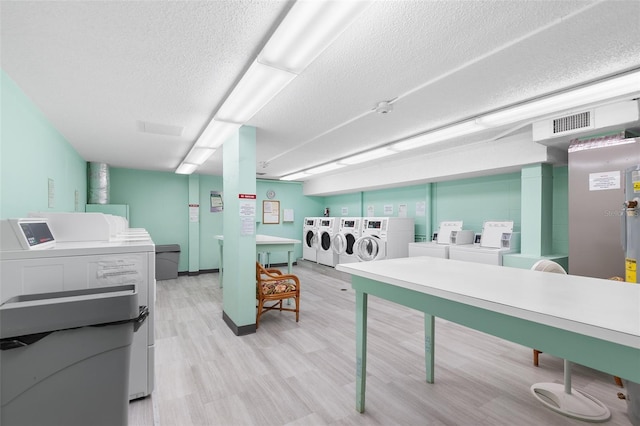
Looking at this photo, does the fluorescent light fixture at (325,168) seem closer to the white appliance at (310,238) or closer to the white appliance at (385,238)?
the white appliance at (385,238)

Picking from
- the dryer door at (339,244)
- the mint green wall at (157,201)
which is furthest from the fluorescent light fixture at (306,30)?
the mint green wall at (157,201)

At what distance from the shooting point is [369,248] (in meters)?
5.91

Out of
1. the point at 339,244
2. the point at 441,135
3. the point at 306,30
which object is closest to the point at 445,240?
the point at 441,135

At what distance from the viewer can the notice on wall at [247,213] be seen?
331 cm

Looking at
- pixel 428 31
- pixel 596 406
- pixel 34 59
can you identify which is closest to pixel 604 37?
pixel 428 31

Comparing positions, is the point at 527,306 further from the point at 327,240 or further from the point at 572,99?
the point at 327,240

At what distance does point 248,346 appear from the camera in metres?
2.95

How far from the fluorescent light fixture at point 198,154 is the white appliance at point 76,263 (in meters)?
2.34

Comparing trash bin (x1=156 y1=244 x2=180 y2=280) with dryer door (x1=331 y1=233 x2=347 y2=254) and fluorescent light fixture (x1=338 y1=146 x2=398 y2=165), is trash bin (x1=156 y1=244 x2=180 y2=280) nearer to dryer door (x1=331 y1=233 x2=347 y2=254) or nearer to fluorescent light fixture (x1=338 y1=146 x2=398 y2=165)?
dryer door (x1=331 y1=233 x2=347 y2=254)

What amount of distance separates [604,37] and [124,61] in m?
3.21

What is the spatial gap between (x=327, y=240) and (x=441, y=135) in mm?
4337

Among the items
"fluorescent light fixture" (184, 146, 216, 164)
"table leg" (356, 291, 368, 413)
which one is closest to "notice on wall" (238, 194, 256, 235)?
"fluorescent light fixture" (184, 146, 216, 164)

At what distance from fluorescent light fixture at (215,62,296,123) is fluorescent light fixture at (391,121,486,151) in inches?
85.7

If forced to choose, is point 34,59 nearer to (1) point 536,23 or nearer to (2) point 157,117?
(2) point 157,117
